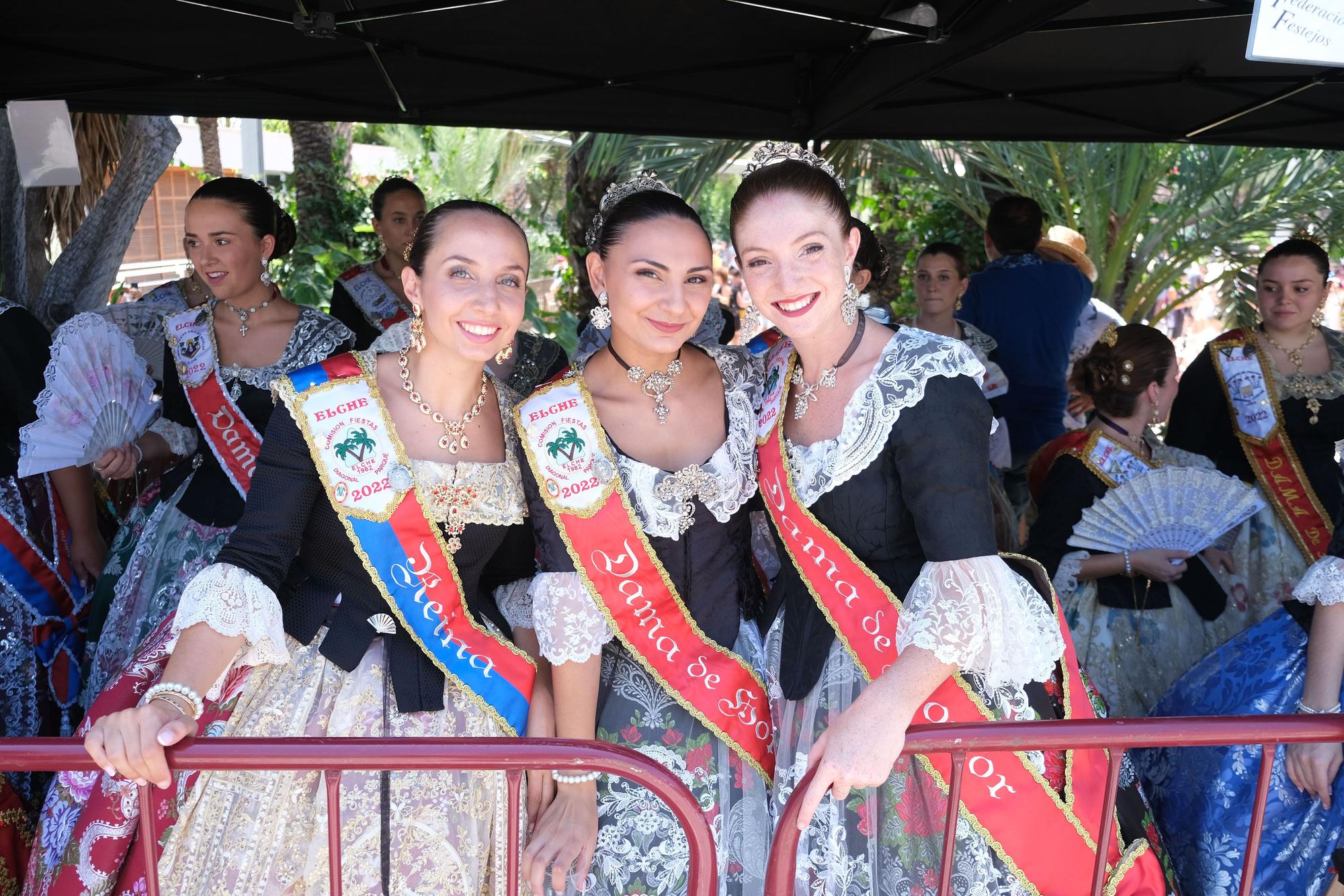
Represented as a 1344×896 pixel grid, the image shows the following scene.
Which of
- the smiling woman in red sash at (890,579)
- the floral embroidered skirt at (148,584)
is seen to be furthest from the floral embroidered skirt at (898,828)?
the floral embroidered skirt at (148,584)

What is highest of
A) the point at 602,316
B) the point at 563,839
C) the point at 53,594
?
the point at 602,316

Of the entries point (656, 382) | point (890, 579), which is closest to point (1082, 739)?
point (890, 579)

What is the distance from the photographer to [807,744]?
215 cm

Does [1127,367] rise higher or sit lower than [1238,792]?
higher

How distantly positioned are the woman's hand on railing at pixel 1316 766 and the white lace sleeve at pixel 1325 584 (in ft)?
0.97

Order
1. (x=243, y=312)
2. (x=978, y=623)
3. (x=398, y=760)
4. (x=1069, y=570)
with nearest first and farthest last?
(x=398, y=760) → (x=978, y=623) → (x=243, y=312) → (x=1069, y=570)

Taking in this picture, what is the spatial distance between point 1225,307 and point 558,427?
8.03 m

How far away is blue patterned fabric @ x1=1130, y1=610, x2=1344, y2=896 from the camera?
2.42 m

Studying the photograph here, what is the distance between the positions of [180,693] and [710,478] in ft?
3.47

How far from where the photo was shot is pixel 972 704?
202cm

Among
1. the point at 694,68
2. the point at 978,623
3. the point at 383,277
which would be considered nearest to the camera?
the point at 978,623

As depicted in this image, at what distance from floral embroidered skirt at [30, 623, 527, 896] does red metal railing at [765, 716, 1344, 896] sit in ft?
1.90

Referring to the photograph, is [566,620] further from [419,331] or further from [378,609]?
[419,331]

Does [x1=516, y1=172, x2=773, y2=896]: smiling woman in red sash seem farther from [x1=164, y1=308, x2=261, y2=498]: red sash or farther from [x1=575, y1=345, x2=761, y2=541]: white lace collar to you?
[x1=164, y1=308, x2=261, y2=498]: red sash
